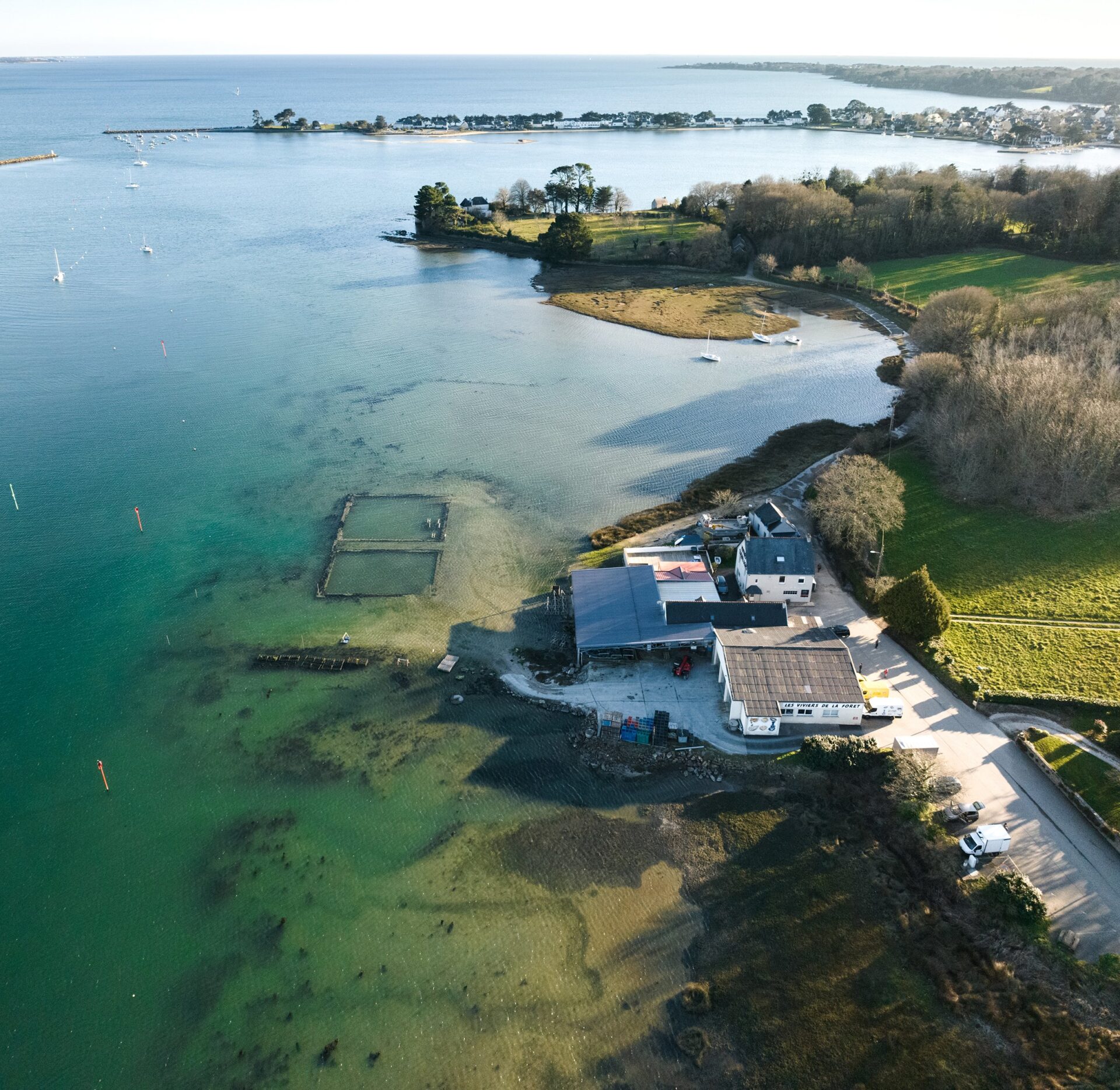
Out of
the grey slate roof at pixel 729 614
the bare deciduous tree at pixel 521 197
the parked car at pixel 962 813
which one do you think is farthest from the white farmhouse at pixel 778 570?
the bare deciduous tree at pixel 521 197

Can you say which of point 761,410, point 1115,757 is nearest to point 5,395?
point 761,410

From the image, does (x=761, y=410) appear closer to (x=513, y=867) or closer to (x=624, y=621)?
(x=624, y=621)

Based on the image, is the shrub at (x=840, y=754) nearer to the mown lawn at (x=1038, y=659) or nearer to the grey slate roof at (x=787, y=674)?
the grey slate roof at (x=787, y=674)

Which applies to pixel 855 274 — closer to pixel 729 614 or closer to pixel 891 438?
pixel 891 438

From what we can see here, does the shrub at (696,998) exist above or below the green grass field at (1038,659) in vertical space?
below

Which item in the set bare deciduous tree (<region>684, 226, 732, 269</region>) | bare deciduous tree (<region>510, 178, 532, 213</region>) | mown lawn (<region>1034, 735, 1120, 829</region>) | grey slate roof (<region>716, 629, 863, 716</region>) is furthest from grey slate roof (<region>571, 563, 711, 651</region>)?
bare deciduous tree (<region>510, 178, 532, 213</region>)

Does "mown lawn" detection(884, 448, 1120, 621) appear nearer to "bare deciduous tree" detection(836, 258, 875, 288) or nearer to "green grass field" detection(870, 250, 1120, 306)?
"green grass field" detection(870, 250, 1120, 306)
